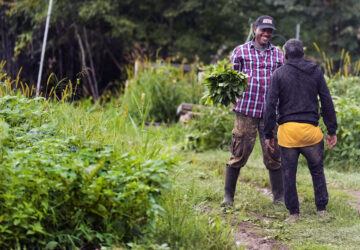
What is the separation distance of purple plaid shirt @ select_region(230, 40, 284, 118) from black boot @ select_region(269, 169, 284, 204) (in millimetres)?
732

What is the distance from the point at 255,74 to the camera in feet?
18.5

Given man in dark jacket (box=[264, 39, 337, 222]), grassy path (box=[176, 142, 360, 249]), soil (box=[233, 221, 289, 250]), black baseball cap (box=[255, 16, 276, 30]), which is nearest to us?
soil (box=[233, 221, 289, 250])

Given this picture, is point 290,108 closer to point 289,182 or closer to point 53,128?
point 289,182

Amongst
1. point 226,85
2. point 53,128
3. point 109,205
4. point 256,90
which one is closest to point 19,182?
point 109,205

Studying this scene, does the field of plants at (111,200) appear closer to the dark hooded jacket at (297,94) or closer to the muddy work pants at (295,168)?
the muddy work pants at (295,168)

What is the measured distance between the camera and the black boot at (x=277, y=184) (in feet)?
19.3

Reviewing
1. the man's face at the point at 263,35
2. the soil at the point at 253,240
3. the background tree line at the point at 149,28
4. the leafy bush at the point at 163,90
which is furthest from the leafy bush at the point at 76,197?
the background tree line at the point at 149,28

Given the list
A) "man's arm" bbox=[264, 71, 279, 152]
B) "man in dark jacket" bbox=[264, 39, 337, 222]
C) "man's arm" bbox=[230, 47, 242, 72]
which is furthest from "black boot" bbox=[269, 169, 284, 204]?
"man's arm" bbox=[230, 47, 242, 72]

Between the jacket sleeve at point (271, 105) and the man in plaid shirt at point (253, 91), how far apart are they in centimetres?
38

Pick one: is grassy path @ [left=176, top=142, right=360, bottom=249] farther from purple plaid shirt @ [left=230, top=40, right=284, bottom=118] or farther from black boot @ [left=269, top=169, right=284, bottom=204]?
purple plaid shirt @ [left=230, top=40, right=284, bottom=118]

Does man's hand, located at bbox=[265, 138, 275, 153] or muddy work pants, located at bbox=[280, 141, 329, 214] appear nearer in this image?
muddy work pants, located at bbox=[280, 141, 329, 214]

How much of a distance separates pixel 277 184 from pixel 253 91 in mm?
1126

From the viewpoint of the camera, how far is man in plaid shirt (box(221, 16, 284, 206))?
560 centimetres

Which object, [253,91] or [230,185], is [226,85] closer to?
[253,91]
